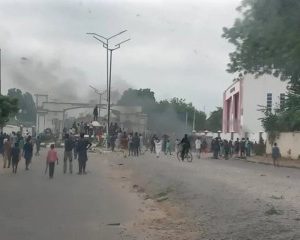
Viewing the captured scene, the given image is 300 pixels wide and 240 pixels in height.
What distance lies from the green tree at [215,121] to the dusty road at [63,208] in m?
97.7

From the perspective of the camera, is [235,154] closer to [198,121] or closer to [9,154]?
[9,154]

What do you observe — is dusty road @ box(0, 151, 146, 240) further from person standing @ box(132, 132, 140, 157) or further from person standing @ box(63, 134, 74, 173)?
person standing @ box(132, 132, 140, 157)

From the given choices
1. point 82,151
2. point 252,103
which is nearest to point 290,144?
point 82,151

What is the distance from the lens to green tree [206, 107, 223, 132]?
118750mm

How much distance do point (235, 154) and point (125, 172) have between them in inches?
682

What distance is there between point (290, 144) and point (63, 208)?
28385mm

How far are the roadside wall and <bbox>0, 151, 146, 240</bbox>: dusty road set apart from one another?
1951 cm

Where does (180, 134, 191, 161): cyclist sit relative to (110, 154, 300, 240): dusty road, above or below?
above

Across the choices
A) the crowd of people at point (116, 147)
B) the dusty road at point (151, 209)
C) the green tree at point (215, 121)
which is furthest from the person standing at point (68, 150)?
the green tree at point (215, 121)

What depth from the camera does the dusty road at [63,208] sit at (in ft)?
35.3

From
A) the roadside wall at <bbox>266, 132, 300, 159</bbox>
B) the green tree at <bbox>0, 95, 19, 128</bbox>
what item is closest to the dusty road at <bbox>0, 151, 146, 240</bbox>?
the green tree at <bbox>0, 95, 19, 128</bbox>

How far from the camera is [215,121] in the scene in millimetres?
121000

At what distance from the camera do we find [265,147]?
152 ft

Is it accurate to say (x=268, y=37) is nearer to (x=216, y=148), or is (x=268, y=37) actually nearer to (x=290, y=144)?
(x=216, y=148)
